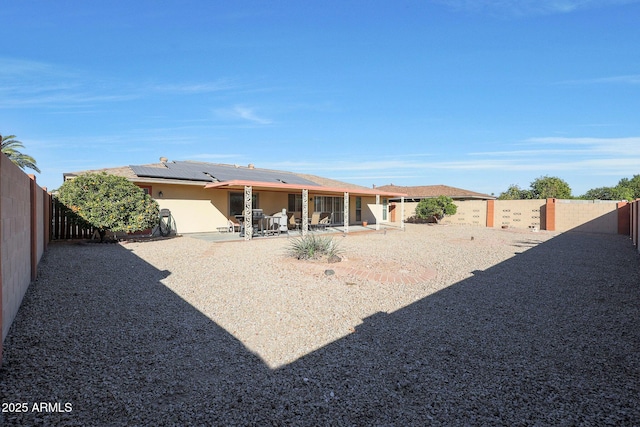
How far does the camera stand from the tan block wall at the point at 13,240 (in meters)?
3.67

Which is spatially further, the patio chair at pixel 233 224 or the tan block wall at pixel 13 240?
the patio chair at pixel 233 224

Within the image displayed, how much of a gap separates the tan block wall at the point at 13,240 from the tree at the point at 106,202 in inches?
232

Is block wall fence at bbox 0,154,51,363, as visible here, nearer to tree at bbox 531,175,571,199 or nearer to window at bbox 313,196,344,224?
window at bbox 313,196,344,224

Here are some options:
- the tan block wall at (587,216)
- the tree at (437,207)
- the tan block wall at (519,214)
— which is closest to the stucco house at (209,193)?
the tree at (437,207)

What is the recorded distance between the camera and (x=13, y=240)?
4363mm

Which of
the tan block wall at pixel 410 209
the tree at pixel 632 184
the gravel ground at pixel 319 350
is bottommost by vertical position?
the gravel ground at pixel 319 350

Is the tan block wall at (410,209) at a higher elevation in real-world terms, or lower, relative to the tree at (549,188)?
lower

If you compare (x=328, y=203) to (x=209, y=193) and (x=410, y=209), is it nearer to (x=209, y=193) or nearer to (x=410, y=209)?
(x=209, y=193)

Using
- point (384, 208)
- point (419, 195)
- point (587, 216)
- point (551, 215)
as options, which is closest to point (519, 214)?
point (551, 215)

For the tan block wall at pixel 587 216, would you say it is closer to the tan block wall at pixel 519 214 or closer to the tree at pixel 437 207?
the tan block wall at pixel 519 214

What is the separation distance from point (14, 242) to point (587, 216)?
26030 mm

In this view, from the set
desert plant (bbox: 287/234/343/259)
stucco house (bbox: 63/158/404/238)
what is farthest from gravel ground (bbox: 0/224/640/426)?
stucco house (bbox: 63/158/404/238)

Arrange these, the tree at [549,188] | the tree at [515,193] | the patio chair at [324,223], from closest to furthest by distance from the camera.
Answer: the patio chair at [324,223], the tree at [549,188], the tree at [515,193]

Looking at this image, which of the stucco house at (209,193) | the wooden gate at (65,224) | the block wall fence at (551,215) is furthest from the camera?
the block wall fence at (551,215)
